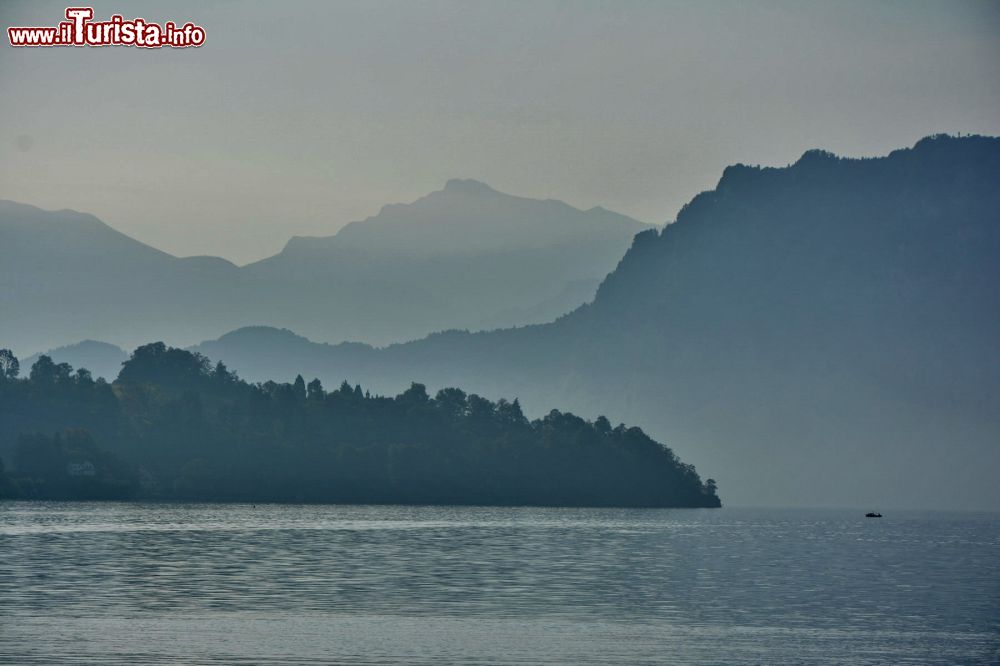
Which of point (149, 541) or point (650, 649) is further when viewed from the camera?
point (149, 541)

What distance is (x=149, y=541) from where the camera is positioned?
172m

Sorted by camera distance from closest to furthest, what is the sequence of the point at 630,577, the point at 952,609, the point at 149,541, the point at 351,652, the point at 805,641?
the point at 351,652 → the point at 805,641 → the point at 952,609 → the point at 630,577 → the point at 149,541

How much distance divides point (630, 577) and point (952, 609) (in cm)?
3322

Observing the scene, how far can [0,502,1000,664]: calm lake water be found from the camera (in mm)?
77500

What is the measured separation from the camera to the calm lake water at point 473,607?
77.5m

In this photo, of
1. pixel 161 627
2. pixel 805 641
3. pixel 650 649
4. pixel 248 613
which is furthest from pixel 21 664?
pixel 805 641

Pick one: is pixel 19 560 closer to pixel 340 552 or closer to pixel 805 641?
pixel 340 552

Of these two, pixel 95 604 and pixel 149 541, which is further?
pixel 149 541

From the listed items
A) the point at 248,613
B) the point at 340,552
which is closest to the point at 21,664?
the point at 248,613

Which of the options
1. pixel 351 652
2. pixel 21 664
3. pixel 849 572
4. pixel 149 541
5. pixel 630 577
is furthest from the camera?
pixel 149 541

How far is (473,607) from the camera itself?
98.7 meters

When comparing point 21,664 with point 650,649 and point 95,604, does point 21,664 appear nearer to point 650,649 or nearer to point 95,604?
point 95,604

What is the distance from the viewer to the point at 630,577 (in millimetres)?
129375

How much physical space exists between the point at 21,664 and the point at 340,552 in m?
89.0
